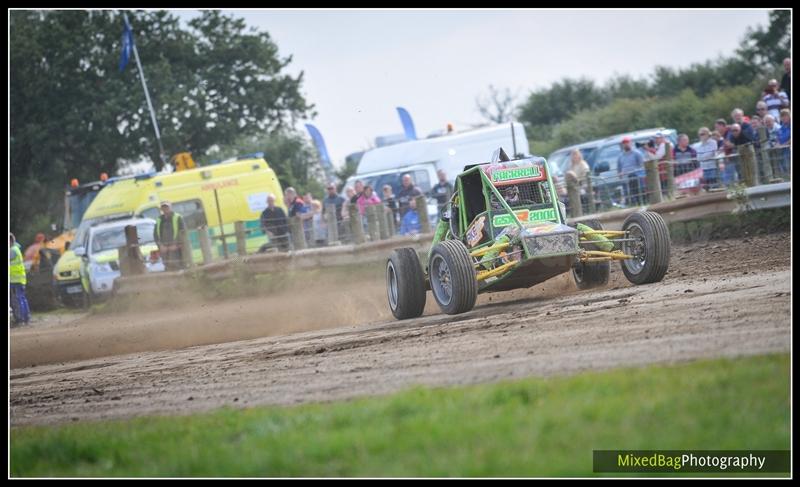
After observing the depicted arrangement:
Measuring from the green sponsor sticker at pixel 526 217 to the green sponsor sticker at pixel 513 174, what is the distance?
401mm

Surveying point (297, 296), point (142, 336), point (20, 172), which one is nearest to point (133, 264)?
point (297, 296)

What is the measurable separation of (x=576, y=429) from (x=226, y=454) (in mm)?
1987

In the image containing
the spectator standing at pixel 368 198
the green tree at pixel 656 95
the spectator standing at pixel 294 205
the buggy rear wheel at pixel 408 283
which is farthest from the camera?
the green tree at pixel 656 95

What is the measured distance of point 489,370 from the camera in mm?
8219

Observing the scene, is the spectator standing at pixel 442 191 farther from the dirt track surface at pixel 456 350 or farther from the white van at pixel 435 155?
the dirt track surface at pixel 456 350

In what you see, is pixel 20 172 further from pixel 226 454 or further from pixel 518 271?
pixel 226 454

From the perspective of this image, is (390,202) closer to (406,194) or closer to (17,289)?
(406,194)

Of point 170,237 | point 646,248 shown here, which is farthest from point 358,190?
point 646,248

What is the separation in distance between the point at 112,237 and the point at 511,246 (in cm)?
1440

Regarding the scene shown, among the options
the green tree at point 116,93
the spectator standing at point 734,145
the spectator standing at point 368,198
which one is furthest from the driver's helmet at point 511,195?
the green tree at point 116,93

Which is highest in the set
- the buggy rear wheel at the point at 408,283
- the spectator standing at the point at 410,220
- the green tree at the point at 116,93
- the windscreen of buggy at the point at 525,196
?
the green tree at the point at 116,93

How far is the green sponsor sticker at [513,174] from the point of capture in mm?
12867

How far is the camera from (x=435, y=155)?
23.8 metres
